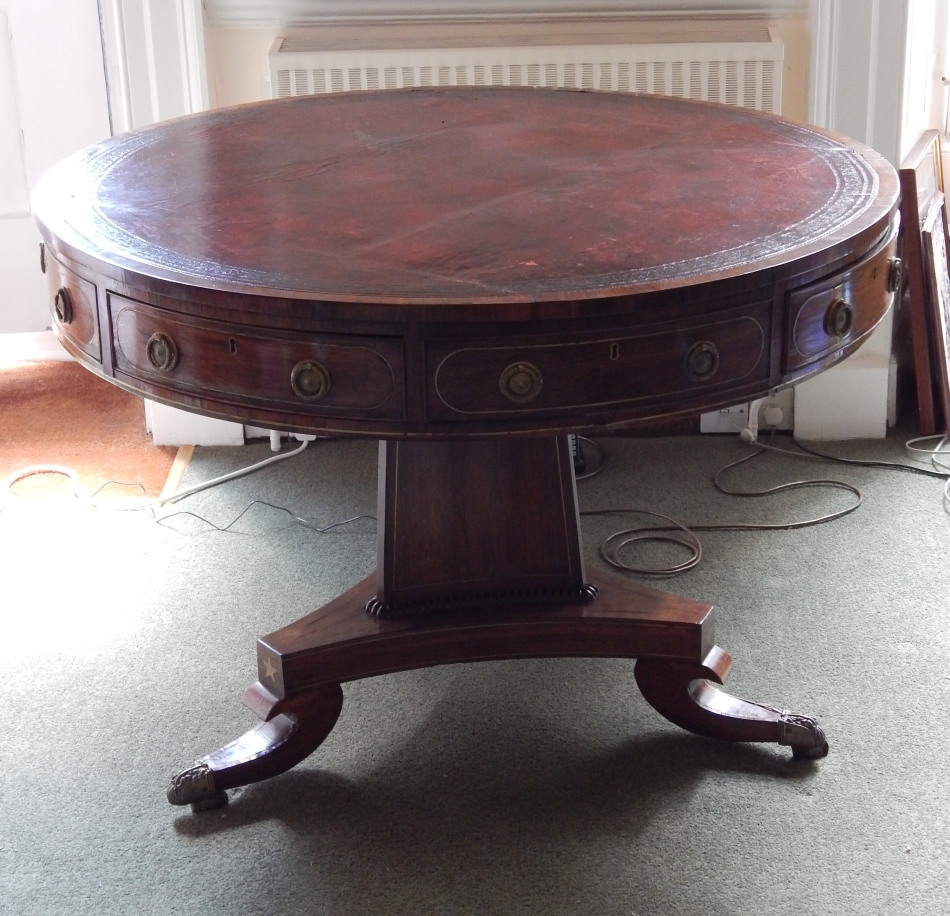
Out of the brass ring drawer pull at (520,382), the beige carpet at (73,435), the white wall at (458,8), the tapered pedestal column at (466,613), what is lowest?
the beige carpet at (73,435)

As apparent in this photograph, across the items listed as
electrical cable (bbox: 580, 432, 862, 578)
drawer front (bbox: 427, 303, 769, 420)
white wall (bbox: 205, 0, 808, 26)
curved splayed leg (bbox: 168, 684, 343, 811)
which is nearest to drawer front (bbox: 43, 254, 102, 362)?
drawer front (bbox: 427, 303, 769, 420)

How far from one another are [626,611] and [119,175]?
3.57ft

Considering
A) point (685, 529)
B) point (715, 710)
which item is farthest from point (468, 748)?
point (685, 529)

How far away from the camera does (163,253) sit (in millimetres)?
1657

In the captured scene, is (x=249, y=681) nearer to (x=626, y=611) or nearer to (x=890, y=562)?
(x=626, y=611)

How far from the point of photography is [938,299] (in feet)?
11.1

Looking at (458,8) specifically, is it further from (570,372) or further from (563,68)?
(570,372)

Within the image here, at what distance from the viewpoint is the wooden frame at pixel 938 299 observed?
338cm

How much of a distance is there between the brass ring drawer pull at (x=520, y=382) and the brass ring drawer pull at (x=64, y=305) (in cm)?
66

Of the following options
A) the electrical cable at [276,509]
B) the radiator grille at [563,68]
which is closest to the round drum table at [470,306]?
the radiator grille at [563,68]

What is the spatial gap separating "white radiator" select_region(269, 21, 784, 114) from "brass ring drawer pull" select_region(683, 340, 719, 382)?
186 centimetres

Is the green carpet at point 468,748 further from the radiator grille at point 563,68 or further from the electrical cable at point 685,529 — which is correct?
the radiator grille at point 563,68

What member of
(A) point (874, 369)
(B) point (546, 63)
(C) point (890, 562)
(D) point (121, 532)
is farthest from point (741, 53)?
(D) point (121, 532)

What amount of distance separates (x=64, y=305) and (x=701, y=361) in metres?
0.87
